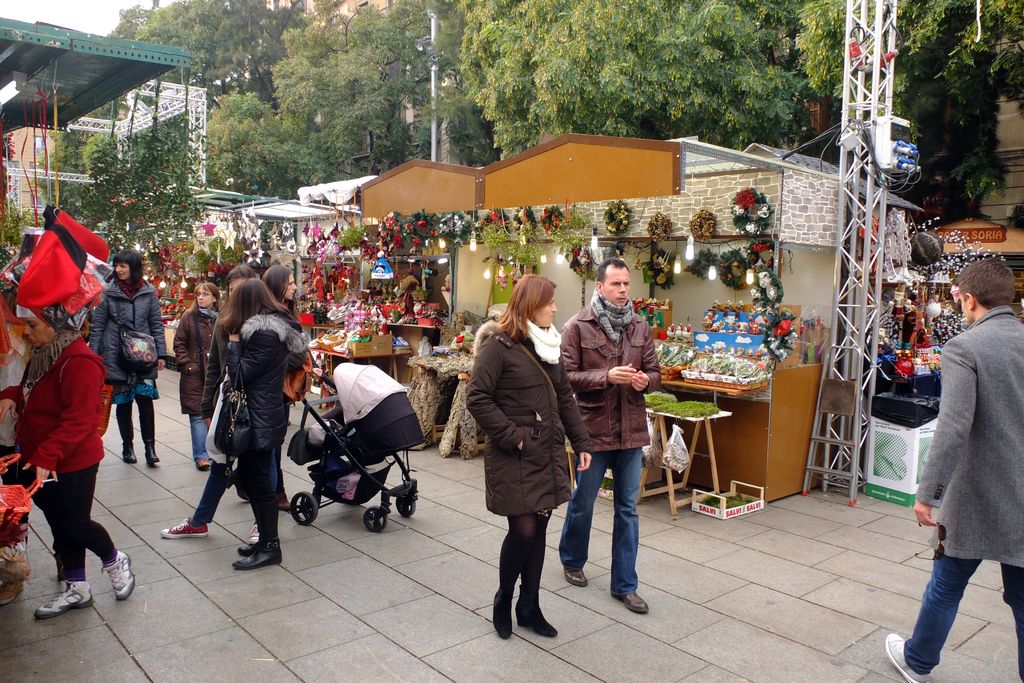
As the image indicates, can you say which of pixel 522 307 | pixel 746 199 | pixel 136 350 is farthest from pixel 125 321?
pixel 746 199

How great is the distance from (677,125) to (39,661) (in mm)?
14414

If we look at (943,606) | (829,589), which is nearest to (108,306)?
(829,589)

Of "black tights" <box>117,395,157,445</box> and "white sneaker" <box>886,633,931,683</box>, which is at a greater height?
"black tights" <box>117,395,157,445</box>

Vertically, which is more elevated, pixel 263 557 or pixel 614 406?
pixel 614 406

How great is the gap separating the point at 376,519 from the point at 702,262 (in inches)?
190

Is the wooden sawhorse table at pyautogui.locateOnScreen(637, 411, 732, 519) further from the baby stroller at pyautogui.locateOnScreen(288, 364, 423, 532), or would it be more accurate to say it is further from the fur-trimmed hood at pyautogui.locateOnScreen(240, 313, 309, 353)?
the fur-trimmed hood at pyautogui.locateOnScreen(240, 313, 309, 353)

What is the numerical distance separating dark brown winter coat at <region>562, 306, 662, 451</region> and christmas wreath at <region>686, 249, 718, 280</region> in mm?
4202

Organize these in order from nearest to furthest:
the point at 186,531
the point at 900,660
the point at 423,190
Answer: the point at 900,660 < the point at 186,531 < the point at 423,190

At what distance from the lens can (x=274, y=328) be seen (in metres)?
4.48

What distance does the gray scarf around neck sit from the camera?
443 cm

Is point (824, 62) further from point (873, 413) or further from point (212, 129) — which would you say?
point (212, 129)

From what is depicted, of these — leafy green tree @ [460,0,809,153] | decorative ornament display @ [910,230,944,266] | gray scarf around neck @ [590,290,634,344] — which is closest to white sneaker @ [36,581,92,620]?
gray scarf around neck @ [590,290,634,344]

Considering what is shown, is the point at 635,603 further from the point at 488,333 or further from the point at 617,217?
the point at 617,217

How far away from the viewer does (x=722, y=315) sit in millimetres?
7227
